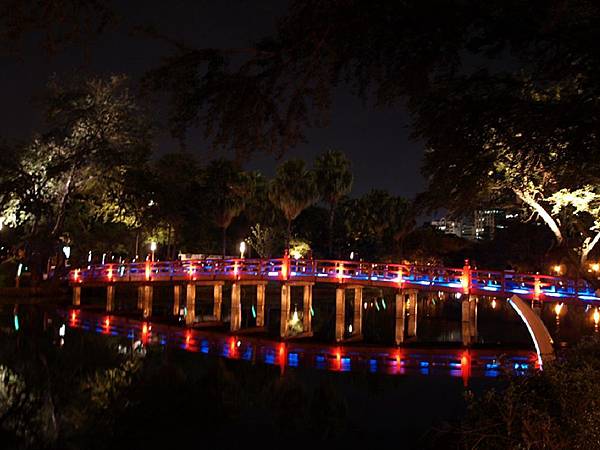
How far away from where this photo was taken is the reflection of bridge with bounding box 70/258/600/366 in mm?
25531

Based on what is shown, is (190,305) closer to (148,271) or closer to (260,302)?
(260,302)

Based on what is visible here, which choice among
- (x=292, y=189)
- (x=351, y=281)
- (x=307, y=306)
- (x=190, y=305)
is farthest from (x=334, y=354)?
(x=292, y=189)

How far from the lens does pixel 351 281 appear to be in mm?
28109

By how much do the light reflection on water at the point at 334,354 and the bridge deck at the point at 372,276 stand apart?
2.96m

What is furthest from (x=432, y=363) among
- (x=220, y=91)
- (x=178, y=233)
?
(x=178, y=233)

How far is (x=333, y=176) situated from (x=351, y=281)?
87.2 ft

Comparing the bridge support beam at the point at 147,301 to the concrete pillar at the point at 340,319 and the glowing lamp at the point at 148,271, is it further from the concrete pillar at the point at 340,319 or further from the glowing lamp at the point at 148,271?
the concrete pillar at the point at 340,319

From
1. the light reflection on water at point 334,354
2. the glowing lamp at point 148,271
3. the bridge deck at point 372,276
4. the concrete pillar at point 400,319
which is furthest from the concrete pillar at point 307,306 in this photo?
the glowing lamp at point 148,271

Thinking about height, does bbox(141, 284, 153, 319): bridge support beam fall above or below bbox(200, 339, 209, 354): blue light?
above

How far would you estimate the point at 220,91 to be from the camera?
7.52m

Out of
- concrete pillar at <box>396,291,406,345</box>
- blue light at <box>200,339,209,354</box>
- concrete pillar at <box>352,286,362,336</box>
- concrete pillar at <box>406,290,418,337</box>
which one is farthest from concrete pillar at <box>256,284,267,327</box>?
concrete pillar at <box>406,290,418,337</box>

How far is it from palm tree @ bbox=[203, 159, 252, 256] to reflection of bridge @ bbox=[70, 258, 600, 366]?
655 inches

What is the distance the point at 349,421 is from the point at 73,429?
7428 mm

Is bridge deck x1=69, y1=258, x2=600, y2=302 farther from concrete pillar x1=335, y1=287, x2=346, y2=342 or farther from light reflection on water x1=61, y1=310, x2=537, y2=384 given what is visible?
light reflection on water x1=61, y1=310, x2=537, y2=384
